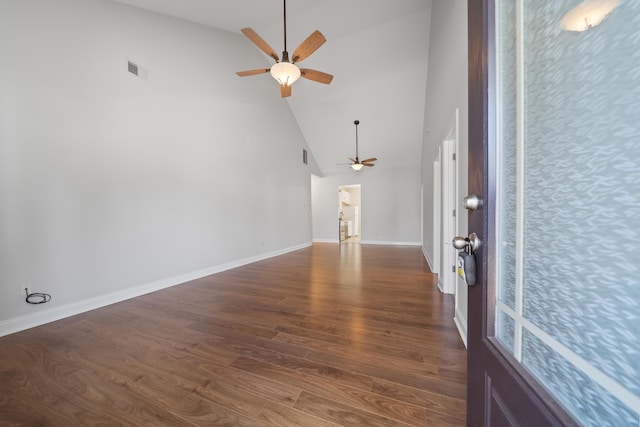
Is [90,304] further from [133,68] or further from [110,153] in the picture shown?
[133,68]

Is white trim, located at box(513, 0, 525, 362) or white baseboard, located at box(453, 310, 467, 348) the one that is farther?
white baseboard, located at box(453, 310, 467, 348)

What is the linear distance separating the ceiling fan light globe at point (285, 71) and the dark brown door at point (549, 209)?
235cm

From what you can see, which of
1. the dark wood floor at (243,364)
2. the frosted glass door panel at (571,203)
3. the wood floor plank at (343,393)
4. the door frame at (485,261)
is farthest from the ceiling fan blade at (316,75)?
the wood floor plank at (343,393)

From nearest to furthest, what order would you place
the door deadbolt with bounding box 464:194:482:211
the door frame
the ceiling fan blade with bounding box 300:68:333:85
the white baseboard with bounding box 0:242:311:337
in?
the door frame → the door deadbolt with bounding box 464:194:482:211 → the white baseboard with bounding box 0:242:311:337 → the ceiling fan blade with bounding box 300:68:333:85

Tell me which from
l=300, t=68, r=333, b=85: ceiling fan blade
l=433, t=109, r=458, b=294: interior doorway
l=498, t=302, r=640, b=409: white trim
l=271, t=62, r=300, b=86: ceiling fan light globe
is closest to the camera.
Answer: l=498, t=302, r=640, b=409: white trim

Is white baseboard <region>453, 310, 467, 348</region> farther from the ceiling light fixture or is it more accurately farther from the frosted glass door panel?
the ceiling light fixture

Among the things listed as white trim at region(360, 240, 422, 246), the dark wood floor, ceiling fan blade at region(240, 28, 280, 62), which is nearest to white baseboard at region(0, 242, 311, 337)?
the dark wood floor

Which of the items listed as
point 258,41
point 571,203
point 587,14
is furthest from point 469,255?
point 258,41

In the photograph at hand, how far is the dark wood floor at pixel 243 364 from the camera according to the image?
1152 mm

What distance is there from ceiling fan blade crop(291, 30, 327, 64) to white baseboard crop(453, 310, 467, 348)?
10.2ft

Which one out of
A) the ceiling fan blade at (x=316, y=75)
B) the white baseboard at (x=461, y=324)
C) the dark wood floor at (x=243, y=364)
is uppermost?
the ceiling fan blade at (x=316, y=75)

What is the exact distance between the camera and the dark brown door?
1.19ft

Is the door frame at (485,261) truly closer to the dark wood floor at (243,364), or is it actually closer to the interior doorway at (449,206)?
the dark wood floor at (243,364)

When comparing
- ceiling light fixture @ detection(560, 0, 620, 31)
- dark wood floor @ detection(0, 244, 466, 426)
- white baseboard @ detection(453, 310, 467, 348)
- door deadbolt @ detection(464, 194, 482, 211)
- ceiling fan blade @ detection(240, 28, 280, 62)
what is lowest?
dark wood floor @ detection(0, 244, 466, 426)
